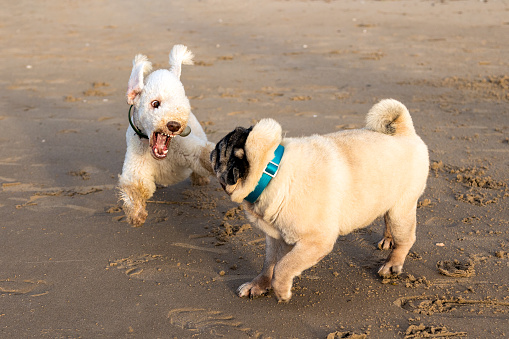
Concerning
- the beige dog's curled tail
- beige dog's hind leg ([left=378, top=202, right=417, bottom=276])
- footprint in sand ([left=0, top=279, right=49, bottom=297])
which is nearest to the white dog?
footprint in sand ([left=0, top=279, right=49, bottom=297])

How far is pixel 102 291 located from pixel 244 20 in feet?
A: 45.9

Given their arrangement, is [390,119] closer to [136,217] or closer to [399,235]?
[399,235]

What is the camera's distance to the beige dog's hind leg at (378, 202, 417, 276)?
4109 millimetres

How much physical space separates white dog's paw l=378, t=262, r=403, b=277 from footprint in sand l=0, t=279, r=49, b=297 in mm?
2605

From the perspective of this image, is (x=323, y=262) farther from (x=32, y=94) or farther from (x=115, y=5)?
(x=115, y=5)

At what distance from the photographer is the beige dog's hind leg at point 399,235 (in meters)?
4.11

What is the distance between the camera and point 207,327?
362 centimetres

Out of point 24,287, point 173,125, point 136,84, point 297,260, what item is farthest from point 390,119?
point 24,287

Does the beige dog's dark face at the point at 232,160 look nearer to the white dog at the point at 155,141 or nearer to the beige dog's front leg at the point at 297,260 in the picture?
the beige dog's front leg at the point at 297,260

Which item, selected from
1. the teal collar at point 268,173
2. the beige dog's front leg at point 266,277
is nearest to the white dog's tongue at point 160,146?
the beige dog's front leg at point 266,277

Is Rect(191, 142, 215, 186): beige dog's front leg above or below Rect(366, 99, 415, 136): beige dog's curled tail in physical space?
below

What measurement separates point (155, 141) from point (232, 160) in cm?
160

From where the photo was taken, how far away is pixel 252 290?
398 cm

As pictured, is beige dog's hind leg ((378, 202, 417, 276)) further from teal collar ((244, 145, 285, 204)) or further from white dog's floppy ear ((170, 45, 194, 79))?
white dog's floppy ear ((170, 45, 194, 79))
